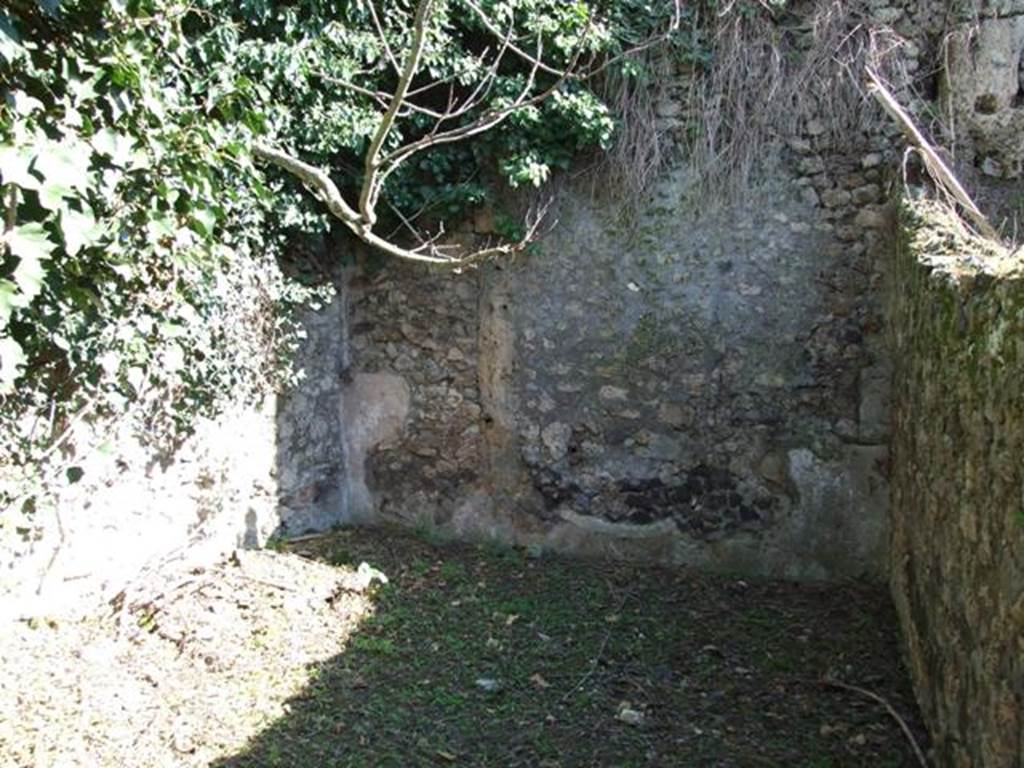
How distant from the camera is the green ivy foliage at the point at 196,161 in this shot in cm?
288

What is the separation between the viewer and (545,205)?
219 inches

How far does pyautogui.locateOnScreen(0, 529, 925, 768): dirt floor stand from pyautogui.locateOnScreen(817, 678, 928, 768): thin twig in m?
0.02

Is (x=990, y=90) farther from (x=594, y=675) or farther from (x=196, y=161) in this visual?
(x=196, y=161)

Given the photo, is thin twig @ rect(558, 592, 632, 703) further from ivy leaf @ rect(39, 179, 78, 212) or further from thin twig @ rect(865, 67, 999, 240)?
ivy leaf @ rect(39, 179, 78, 212)

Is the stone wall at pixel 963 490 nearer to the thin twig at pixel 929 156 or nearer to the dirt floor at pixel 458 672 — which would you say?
the thin twig at pixel 929 156

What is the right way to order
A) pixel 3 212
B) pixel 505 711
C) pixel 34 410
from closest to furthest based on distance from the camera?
pixel 3 212 < pixel 505 711 < pixel 34 410

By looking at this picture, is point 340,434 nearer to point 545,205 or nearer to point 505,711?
point 545,205

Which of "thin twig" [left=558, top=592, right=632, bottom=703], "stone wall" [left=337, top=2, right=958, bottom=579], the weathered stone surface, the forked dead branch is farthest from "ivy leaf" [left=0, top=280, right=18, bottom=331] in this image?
the weathered stone surface

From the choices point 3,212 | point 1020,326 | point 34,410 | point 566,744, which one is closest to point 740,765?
point 566,744

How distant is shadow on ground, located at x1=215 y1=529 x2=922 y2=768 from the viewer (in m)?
3.66

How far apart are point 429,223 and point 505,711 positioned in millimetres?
2960

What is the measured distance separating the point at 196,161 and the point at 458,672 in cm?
245

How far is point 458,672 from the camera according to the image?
14.2ft

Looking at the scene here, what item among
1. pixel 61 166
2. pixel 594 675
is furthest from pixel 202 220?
pixel 594 675
